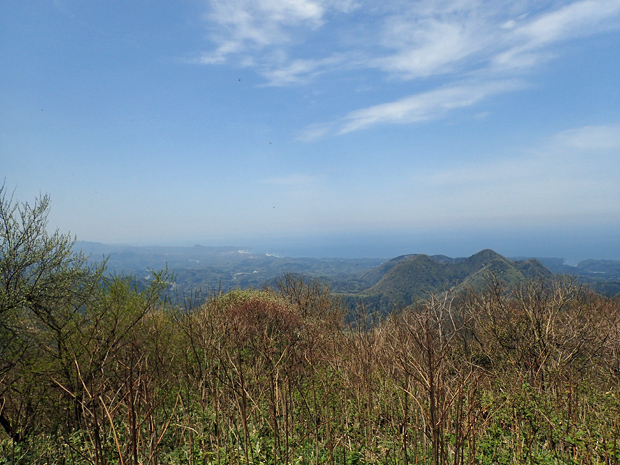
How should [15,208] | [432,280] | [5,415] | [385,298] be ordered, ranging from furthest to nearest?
1. [432,280]
2. [385,298]
3. [15,208]
4. [5,415]

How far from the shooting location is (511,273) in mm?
126375

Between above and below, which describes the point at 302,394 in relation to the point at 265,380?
above

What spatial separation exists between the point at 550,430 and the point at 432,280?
623ft

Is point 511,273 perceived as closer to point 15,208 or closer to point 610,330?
point 610,330

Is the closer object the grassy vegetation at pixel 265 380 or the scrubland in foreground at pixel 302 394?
the scrubland in foreground at pixel 302 394

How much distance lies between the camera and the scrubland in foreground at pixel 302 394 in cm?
260

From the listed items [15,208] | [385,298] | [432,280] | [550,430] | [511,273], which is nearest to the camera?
[550,430]

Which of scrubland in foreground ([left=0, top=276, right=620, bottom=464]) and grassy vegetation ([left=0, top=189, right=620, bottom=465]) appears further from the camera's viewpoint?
grassy vegetation ([left=0, top=189, right=620, bottom=465])

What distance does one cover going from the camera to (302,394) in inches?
136

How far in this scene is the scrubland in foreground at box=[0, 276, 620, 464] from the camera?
260cm

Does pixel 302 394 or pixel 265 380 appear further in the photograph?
pixel 265 380

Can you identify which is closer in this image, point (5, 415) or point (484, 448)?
point (484, 448)

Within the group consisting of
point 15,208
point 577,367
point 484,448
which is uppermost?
point 15,208

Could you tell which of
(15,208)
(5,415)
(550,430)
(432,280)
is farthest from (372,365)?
(432,280)
